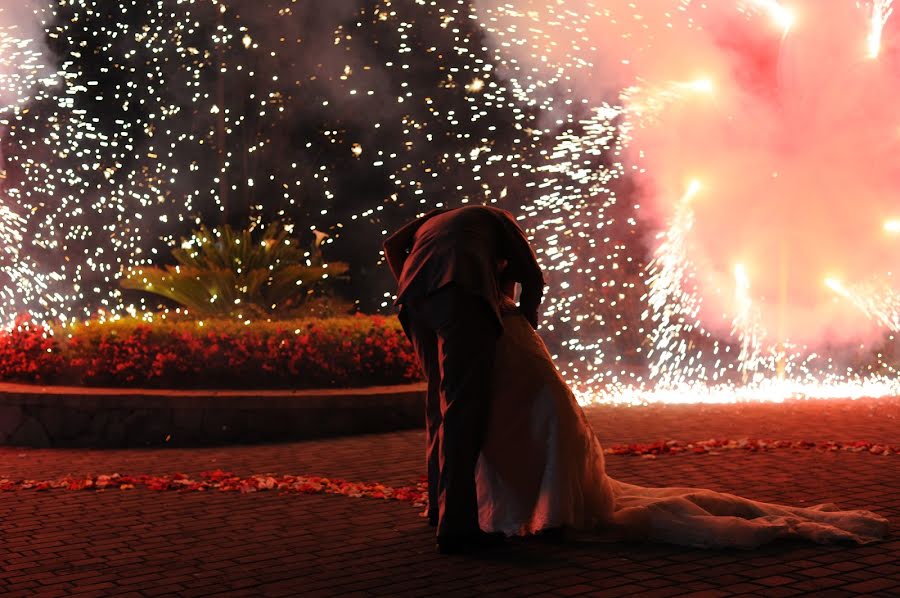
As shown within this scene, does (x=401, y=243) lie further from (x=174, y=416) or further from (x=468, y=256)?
(x=174, y=416)

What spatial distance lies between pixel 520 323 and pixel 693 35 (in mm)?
9277

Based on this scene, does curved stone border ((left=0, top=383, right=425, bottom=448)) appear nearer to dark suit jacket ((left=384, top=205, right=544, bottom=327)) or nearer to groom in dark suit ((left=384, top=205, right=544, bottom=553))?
dark suit jacket ((left=384, top=205, right=544, bottom=327))

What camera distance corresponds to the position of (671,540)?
5328 mm

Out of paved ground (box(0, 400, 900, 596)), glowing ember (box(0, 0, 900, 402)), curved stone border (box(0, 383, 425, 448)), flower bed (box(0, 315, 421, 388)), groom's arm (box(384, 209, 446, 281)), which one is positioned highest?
glowing ember (box(0, 0, 900, 402))

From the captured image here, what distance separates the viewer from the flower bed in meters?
9.75

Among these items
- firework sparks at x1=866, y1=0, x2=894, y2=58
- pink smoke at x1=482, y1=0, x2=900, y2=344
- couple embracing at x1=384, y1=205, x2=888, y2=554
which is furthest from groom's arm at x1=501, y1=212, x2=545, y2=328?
firework sparks at x1=866, y1=0, x2=894, y2=58

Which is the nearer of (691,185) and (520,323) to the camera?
(520,323)

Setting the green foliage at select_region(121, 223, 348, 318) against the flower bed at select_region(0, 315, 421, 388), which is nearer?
the flower bed at select_region(0, 315, 421, 388)

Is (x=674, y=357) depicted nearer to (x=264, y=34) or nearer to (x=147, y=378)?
(x=264, y=34)

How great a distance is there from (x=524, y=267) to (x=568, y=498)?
1.14 meters

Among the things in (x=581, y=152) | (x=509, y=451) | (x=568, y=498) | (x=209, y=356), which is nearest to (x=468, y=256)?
(x=509, y=451)

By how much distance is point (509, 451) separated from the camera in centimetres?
544

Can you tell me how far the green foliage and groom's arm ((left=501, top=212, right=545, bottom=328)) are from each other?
246 inches

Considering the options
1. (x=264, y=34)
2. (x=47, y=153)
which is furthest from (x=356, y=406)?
(x=47, y=153)
